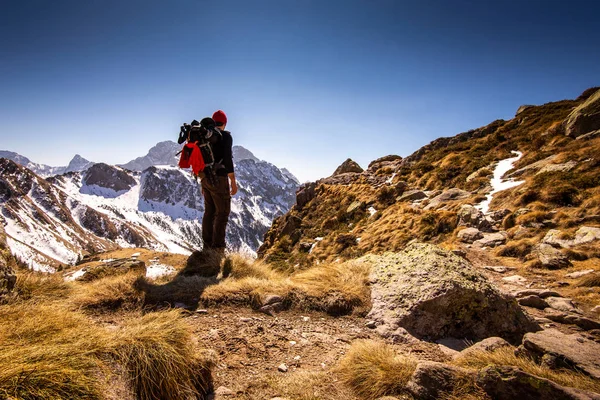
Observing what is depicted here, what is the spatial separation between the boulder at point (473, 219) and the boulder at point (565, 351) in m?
9.20

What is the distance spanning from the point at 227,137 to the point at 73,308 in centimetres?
470

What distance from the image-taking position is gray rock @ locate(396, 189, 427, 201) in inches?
765

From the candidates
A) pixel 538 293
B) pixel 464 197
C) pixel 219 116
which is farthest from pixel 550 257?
pixel 219 116

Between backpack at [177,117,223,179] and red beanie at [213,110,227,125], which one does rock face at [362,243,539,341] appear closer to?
backpack at [177,117,223,179]

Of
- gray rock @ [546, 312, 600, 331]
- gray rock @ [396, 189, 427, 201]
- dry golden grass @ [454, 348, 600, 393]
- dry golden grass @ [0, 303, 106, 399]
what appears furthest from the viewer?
gray rock @ [396, 189, 427, 201]

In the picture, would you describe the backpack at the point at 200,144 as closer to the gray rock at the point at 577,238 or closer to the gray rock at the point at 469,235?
the gray rock at the point at 469,235

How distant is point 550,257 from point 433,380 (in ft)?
25.6

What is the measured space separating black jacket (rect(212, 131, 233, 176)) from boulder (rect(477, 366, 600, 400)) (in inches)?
249

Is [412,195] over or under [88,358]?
over

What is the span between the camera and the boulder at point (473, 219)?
11.9m

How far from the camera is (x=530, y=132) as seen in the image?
882 inches

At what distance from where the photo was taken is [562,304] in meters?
5.75

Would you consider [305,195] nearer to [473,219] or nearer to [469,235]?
[473,219]

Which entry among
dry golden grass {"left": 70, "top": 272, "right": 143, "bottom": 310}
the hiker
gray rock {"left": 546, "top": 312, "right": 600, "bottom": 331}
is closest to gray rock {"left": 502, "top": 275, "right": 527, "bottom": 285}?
gray rock {"left": 546, "top": 312, "right": 600, "bottom": 331}
